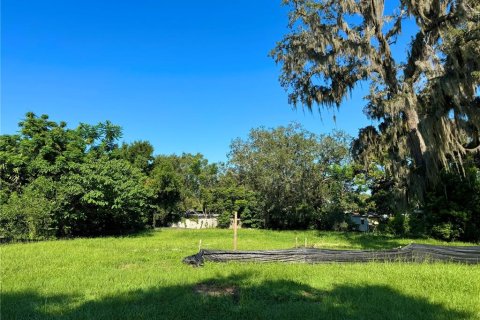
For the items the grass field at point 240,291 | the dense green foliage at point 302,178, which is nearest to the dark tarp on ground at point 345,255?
the grass field at point 240,291

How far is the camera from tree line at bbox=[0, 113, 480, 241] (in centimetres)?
1756

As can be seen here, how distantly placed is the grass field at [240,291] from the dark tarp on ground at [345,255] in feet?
1.29

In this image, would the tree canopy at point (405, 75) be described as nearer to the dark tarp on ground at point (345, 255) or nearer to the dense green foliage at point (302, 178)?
the dark tarp on ground at point (345, 255)

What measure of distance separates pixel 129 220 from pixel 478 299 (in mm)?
21713

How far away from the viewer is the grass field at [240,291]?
4930 millimetres

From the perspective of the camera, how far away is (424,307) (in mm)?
5266

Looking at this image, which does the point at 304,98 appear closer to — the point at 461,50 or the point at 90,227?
the point at 461,50

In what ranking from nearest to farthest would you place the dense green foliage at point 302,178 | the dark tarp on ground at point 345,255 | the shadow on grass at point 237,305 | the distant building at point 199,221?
the shadow on grass at point 237,305 → the dark tarp on ground at point 345,255 → the dense green foliage at point 302,178 → the distant building at point 199,221

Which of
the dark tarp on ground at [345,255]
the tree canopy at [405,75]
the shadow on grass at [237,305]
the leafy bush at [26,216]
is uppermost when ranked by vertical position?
the tree canopy at [405,75]

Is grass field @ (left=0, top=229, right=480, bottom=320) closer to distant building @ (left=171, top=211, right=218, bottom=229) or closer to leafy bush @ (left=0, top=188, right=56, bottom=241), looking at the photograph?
leafy bush @ (left=0, top=188, right=56, bottom=241)

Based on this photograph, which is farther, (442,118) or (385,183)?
(385,183)

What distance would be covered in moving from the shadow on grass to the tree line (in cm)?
1053

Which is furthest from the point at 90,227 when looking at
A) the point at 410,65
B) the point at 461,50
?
the point at 461,50

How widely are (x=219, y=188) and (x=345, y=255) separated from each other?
2809cm
